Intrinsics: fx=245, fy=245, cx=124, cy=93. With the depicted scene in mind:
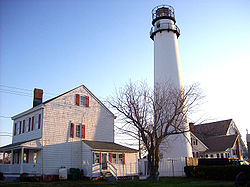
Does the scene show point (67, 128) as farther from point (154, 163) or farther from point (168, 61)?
point (168, 61)

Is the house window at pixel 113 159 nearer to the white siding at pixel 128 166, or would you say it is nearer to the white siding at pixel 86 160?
the white siding at pixel 128 166

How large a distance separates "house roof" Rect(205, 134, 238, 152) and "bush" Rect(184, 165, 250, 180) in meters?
14.2

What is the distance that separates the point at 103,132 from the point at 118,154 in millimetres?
3183

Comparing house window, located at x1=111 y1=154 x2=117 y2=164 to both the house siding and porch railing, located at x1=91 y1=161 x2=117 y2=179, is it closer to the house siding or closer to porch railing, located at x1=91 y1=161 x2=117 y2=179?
porch railing, located at x1=91 y1=161 x2=117 y2=179

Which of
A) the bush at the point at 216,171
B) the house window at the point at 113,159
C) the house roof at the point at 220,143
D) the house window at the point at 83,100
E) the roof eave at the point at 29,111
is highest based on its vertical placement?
the house window at the point at 83,100

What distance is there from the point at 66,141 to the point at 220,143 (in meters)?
23.8

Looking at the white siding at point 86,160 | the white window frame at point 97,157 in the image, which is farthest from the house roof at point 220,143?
the white siding at point 86,160

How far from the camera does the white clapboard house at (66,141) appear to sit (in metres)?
20.6

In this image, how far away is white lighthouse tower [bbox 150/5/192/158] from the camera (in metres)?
24.0

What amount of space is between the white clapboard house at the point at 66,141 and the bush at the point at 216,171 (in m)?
5.92

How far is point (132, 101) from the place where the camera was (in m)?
19.7

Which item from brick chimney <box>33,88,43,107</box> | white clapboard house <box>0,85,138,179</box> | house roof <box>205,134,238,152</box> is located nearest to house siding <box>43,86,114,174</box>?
white clapboard house <box>0,85,138,179</box>

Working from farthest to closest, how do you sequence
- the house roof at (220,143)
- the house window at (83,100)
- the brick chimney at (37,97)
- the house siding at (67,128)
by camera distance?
the house roof at (220,143) < the house window at (83,100) < the brick chimney at (37,97) < the house siding at (67,128)

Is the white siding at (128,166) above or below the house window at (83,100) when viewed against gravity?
below
